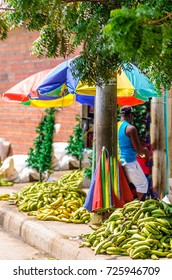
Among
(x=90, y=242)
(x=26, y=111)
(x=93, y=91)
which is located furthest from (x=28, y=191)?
(x=26, y=111)

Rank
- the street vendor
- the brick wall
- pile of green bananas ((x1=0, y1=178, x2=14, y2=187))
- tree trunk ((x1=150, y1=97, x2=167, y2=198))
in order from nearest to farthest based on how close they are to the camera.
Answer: the street vendor, tree trunk ((x1=150, y1=97, x2=167, y2=198)), pile of green bananas ((x1=0, y1=178, x2=14, y2=187)), the brick wall

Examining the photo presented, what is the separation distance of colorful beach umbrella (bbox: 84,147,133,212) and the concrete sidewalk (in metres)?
0.42

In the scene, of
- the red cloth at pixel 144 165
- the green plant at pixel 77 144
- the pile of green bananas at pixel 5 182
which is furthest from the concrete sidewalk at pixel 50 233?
the green plant at pixel 77 144

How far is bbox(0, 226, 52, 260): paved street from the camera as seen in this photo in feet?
30.7

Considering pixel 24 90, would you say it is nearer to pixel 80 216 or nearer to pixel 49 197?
pixel 49 197

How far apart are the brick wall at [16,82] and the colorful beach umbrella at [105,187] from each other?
8.57 meters

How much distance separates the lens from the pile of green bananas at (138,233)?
804cm

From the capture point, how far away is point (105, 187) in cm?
997

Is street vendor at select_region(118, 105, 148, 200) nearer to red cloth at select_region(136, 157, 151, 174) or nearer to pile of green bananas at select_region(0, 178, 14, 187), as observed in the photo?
red cloth at select_region(136, 157, 151, 174)

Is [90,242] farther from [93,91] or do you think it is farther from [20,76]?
[20,76]

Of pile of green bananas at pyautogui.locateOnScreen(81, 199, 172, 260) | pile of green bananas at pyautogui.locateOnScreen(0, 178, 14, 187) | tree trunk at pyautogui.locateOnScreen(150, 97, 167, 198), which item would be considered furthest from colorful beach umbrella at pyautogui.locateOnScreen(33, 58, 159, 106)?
pile of green bananas at pyautogui.locateOnScreen(0, 178, 14, 187)

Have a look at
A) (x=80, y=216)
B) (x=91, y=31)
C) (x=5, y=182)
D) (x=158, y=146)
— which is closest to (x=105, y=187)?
(x=80, y=216)

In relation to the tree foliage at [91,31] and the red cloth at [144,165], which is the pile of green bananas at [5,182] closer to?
the red cloth at [144,165]

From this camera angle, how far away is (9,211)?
12.0 meters
